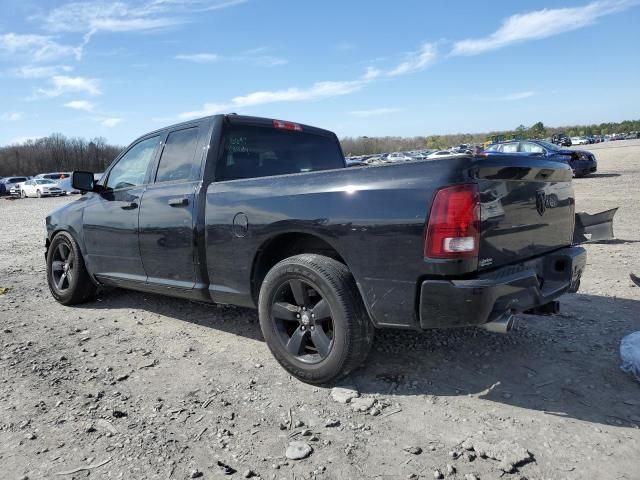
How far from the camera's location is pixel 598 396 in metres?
2.99

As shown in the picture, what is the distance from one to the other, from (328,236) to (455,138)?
141m

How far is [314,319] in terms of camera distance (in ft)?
10.5

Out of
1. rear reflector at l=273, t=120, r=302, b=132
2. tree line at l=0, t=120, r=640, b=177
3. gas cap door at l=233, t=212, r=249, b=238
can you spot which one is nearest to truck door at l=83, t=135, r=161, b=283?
rear reflector at l=273, t=120, r=302, b=132

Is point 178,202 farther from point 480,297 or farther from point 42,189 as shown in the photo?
point 42,189

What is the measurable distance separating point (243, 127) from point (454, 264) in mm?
2354

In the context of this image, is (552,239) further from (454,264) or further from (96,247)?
(96,247)

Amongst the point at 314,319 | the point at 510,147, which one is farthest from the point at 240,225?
the point at 510,147

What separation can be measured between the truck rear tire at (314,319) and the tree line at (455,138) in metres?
115

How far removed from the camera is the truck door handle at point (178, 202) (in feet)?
12.9

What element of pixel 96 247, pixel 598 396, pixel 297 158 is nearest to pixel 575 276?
pixel 598 396

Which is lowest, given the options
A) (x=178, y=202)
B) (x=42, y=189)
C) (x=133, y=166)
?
(x=178, y=202)

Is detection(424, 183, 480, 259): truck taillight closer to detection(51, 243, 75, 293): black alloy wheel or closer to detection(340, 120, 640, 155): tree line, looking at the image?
detection(51, 243, 75, 293): black alloy wheel

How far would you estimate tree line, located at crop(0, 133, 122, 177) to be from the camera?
88.8m

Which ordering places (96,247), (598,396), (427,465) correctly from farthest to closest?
(96,247) < (598,396) < (427,465)
